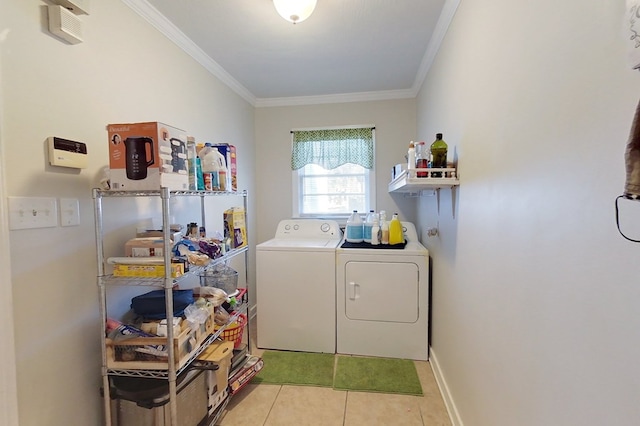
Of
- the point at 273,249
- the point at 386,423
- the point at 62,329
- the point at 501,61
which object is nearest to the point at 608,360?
the point at 501,61

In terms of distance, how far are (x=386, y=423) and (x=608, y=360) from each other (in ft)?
4.83

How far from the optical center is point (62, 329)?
133cm

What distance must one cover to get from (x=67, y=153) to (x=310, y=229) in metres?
2.08

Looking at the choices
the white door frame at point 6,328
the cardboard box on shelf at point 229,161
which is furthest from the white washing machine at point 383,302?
the white door frame at point 6,328

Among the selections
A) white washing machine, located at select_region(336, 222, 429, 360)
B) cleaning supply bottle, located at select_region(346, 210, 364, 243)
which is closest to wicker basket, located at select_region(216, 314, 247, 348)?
white washing machine, located at select_region(336, 222, 429, 360)

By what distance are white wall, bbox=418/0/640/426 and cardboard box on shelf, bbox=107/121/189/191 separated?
1.37 meters

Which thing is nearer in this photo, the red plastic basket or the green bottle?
the green bottle

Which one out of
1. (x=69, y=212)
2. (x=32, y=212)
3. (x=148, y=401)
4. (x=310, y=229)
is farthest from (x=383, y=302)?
(x=32, y=212)

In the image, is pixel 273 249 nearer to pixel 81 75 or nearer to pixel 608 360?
pixel 81 75

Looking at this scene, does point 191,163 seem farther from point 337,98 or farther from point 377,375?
point 337,98

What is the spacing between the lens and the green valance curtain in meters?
3.41

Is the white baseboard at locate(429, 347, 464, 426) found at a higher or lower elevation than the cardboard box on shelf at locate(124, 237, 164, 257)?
lower

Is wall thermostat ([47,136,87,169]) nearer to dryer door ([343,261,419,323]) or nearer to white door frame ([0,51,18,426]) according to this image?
white door frame ([0,51,18,426])

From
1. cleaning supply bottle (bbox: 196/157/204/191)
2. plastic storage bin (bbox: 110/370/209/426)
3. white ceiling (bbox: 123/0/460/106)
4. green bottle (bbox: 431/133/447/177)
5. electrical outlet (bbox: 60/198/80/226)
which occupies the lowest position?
plastic storage bin (bbox: 110/370/209/426)
